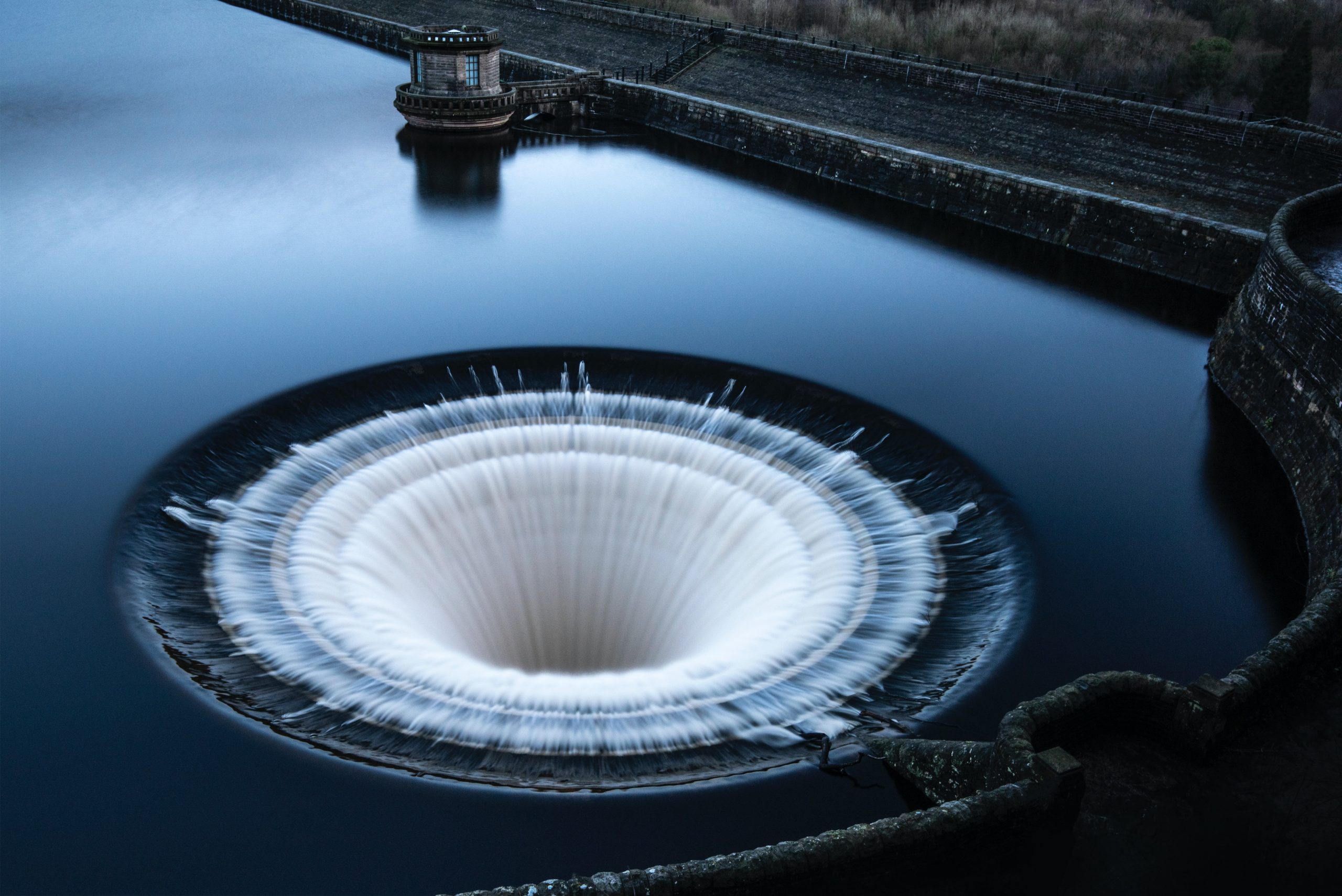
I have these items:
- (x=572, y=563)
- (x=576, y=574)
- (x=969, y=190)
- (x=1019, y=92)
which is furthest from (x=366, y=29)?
(x=576, y=574)

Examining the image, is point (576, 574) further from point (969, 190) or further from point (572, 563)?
point (969, 190)

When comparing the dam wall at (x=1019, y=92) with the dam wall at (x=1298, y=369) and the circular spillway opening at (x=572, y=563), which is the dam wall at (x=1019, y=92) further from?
the circular spillway opening at (x=572, y=563)

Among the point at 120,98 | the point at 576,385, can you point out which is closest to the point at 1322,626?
the point at 576,385

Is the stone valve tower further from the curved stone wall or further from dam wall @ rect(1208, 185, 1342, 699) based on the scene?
the curved stone wall

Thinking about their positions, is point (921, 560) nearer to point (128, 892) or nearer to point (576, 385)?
point (576, 385)

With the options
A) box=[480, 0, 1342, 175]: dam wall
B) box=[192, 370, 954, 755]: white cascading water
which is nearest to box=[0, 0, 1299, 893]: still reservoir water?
box=[192, 370, 954, 755]: white cascading water

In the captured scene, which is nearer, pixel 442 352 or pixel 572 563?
pixel 572 563
